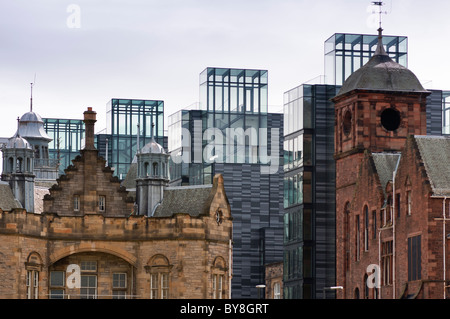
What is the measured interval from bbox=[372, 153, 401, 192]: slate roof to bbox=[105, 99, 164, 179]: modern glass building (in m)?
56.2

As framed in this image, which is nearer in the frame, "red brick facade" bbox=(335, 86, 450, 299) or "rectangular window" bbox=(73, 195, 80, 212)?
"red brick facade" bbox=(335, 86, 450, 299)

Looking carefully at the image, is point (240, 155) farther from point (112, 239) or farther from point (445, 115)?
point (112, 239)

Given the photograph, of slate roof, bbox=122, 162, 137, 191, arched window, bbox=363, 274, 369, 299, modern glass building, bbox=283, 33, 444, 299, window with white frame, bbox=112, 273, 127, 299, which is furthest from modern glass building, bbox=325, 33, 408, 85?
window with white frame, bbox=112, 273, 127, 299

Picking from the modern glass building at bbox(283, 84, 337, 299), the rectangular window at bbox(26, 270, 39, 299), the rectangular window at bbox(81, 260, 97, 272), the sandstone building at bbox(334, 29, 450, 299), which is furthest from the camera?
the modern glass building at bbox(283, 84, 337, 299)

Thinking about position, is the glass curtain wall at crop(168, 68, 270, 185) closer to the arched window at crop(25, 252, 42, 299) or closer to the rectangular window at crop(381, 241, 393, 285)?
the rectangular window at crop(381, 241, 393, 285)

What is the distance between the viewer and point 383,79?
5172 inches

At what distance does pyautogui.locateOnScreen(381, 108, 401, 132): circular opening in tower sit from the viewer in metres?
132

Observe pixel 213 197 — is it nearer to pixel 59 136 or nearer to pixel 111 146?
pixel 111 146

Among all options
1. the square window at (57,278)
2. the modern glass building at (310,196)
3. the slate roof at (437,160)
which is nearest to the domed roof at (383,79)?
the modern glass building at (310,196)

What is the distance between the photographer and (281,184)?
161m

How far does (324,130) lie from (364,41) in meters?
12.4

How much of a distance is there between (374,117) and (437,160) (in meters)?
19.2

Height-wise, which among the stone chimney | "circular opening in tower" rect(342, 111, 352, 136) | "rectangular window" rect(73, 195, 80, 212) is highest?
"circular opening in tower" rect(342, 111, 352, 136)
